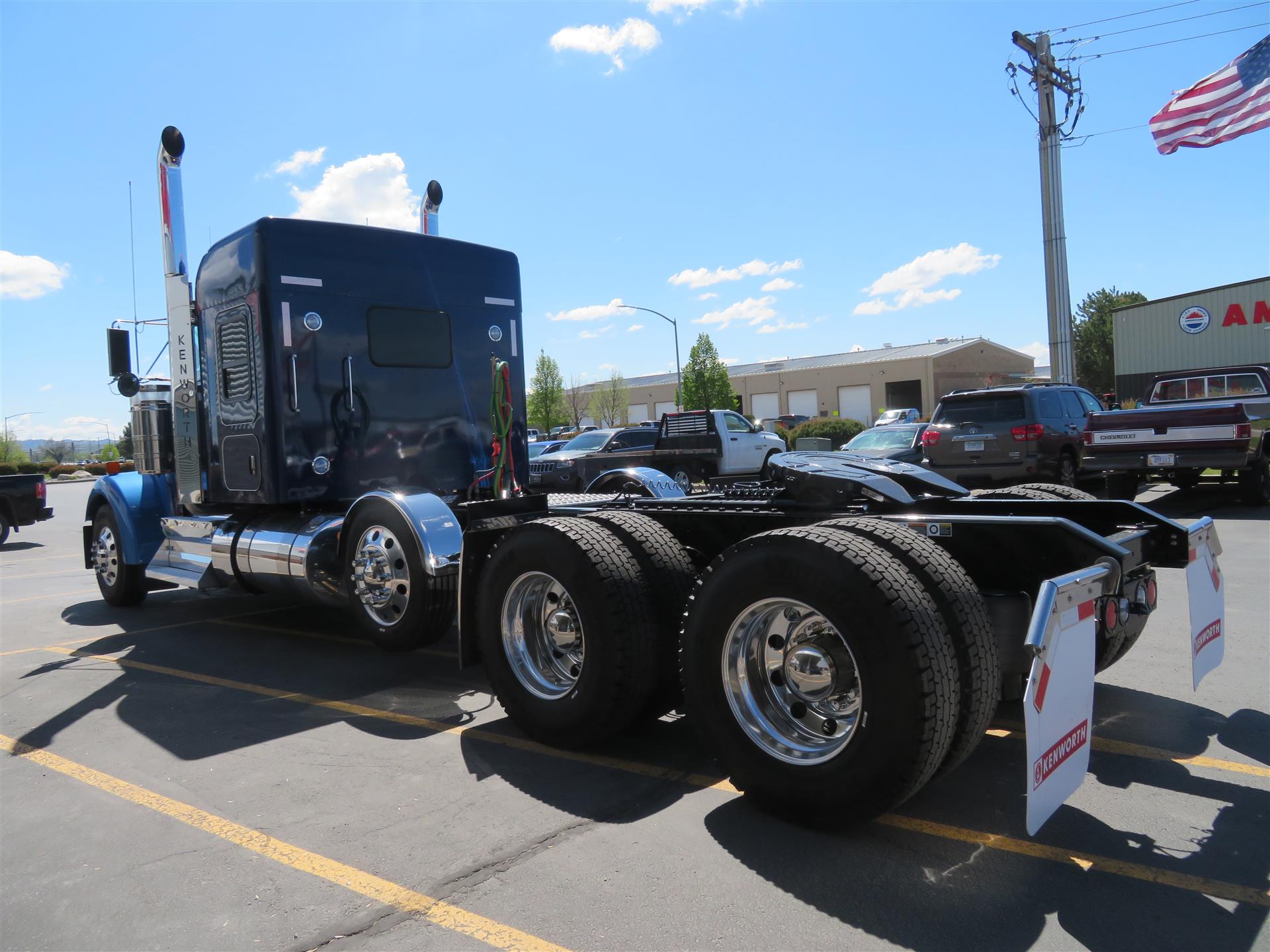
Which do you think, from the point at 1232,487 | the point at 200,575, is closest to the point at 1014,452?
the point at 1232,487

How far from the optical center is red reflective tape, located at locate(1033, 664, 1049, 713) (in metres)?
2.75

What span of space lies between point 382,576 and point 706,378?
57.1 meters

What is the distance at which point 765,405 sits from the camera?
81812mm

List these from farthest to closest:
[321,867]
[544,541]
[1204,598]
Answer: [544,541], [1204,598], [321,867]

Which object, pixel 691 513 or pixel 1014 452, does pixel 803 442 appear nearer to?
pixel 1014 452

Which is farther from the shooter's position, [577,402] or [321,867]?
[577,402]

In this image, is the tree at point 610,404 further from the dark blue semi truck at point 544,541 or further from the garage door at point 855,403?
the dark blue semi truck at point 544,541

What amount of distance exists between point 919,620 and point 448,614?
11.1 feet

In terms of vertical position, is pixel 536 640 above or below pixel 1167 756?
above

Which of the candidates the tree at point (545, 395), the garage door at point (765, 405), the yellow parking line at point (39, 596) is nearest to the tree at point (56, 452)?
the tree at point (545, 395)

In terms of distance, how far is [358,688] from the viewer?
18.6 ft

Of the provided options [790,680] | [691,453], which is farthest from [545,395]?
[790,680]

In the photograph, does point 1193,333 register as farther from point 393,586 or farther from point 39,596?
point 39,596

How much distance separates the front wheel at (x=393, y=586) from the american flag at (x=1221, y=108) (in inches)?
581
